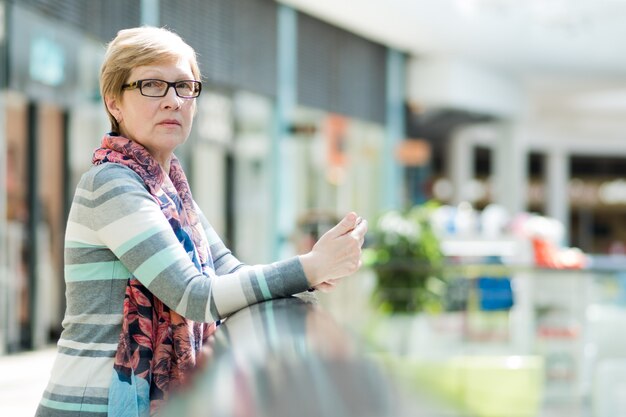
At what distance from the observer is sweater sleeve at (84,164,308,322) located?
1128 mm

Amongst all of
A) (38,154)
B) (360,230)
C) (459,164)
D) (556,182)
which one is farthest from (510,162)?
(360,230)

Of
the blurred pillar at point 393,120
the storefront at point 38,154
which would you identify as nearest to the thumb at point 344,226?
the storefront at point 38,154

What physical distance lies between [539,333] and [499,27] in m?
8.19

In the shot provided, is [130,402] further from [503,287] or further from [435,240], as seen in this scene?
[435,240]

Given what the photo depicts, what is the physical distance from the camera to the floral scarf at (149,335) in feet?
3.75

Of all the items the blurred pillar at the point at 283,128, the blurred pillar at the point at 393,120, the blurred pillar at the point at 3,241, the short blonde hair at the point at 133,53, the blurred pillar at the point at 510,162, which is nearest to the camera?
the short blonde hair at the point at 133,53

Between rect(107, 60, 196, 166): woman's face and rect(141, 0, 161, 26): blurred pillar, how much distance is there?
642 centimetres

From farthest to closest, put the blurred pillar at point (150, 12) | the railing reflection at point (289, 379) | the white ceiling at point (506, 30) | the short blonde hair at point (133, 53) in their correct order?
the white ceiling at point (506, 30) → the blurred pillar at point (150, 12) → the short blonde hair at point (133, 53) → the railing reflection at point (289, 379)

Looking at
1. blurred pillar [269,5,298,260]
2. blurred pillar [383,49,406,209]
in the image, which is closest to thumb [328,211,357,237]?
blurred pillar [269,5,298,260]

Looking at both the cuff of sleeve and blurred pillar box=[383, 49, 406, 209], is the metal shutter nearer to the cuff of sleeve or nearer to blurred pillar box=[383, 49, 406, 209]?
blurred pillar box=[383, 49, 406, 209]

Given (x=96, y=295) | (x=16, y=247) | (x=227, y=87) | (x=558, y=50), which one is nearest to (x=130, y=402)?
(x=96, y=295)

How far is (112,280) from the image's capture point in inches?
46.7

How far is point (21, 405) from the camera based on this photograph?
15.2 ft

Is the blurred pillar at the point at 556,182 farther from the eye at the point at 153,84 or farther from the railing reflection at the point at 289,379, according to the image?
the railing reflection at the point at 289,379
